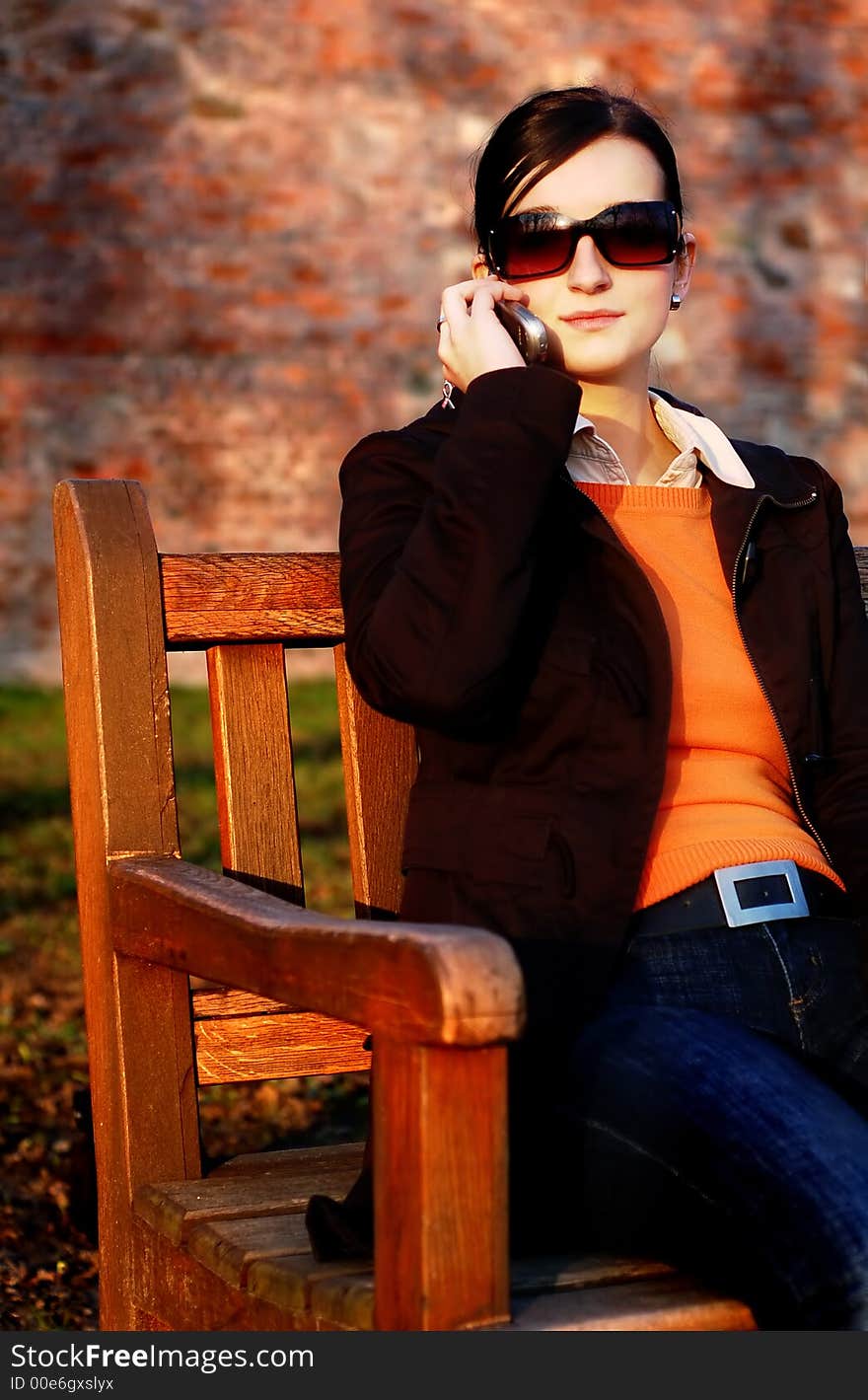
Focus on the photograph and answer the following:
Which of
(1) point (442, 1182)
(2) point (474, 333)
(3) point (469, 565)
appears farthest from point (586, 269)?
(1) point (442, 1182)

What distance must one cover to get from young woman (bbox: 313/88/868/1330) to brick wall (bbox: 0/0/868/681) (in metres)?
6.68

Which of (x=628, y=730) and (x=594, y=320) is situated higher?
(x=594, y=320)

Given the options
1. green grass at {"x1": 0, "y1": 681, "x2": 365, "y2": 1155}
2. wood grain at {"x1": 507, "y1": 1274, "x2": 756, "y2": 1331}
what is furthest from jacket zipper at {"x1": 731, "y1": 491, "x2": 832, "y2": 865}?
green grass at {"x1": 0, "y1": 681, "x2": 365, "y2": 1155}

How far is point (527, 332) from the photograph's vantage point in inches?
85.1

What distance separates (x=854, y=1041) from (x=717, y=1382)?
0.52 metres

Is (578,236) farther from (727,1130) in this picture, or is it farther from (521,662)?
(727,1130)

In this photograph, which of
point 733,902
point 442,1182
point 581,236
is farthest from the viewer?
point 581,236

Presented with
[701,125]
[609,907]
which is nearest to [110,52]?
[701,125]

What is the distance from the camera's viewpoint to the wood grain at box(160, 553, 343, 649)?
230 centimetres

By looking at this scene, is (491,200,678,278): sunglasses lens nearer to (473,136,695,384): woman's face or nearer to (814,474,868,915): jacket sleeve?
(473,136,695,384): woman's face

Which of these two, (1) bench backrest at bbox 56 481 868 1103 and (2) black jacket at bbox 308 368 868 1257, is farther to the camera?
(1) bench backrest at bbox 56 481 868 1103

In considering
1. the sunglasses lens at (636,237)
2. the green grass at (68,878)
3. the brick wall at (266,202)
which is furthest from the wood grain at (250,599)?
the brick wall at (266,202)

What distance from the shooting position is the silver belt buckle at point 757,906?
6.51ft

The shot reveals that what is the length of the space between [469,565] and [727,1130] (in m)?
0.64
